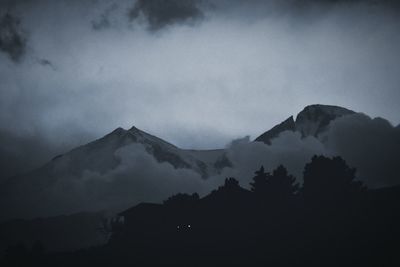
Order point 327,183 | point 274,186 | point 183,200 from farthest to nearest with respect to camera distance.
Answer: point 183,200
point 274,186
point 327,183

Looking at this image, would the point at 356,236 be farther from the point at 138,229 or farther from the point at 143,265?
the point at 138,229

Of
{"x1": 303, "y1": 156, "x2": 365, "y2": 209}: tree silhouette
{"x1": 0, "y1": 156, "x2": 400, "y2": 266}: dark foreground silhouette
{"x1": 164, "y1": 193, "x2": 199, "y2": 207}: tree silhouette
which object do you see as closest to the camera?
{"x1": 0, "y1": 156, "x2": 400, "y2": 266}: dark foreground silhouette

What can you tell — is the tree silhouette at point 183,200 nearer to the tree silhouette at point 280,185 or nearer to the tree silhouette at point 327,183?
the tree silhouette at point 280,185

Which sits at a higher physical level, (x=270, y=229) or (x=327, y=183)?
(x=327, y=183)

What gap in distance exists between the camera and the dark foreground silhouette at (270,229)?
138 ft

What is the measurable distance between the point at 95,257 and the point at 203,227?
15.0m

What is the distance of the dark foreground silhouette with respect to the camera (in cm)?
4197

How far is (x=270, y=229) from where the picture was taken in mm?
50094

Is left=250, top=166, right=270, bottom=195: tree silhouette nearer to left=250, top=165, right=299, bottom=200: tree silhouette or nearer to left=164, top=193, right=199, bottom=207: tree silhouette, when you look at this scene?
left=250, top=165, right=299, bottom=200: tree silhouette

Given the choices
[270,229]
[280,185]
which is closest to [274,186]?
[280,185]

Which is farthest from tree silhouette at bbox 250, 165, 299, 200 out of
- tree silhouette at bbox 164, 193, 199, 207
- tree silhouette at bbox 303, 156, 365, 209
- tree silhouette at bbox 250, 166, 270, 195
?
tree silhouette at bbox 164, 193, 199, 207

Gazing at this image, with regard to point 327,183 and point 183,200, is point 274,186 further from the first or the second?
point 183,200

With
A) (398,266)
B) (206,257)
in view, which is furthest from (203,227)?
(398,266)

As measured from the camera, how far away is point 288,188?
58.6 m
